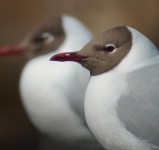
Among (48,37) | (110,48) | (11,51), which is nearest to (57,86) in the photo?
(48,37)

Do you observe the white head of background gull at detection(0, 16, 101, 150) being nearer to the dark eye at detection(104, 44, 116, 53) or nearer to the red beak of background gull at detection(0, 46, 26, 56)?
the red beak of background gull at detection(0, 46, 26, 56)

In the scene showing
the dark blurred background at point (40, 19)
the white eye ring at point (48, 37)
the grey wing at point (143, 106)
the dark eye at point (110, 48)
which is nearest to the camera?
the grey wing at point (143, 106)

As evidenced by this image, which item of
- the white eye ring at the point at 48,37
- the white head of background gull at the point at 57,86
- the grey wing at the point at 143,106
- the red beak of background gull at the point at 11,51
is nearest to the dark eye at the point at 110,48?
the grey wing at the point at 143,106

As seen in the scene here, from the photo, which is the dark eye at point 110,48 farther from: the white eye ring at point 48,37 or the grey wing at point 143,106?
the white eye ring at point 48,37

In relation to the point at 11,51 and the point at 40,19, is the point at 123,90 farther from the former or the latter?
the point at 40,19

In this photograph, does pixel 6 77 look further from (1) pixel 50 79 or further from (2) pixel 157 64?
(2) pixel 157 64

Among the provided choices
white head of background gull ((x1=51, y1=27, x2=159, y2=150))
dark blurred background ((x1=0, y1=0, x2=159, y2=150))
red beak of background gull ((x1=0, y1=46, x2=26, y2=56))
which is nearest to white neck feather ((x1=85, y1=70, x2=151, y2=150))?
white head of background gull ((x1=51, y1=27, x2=159, y2=150))
